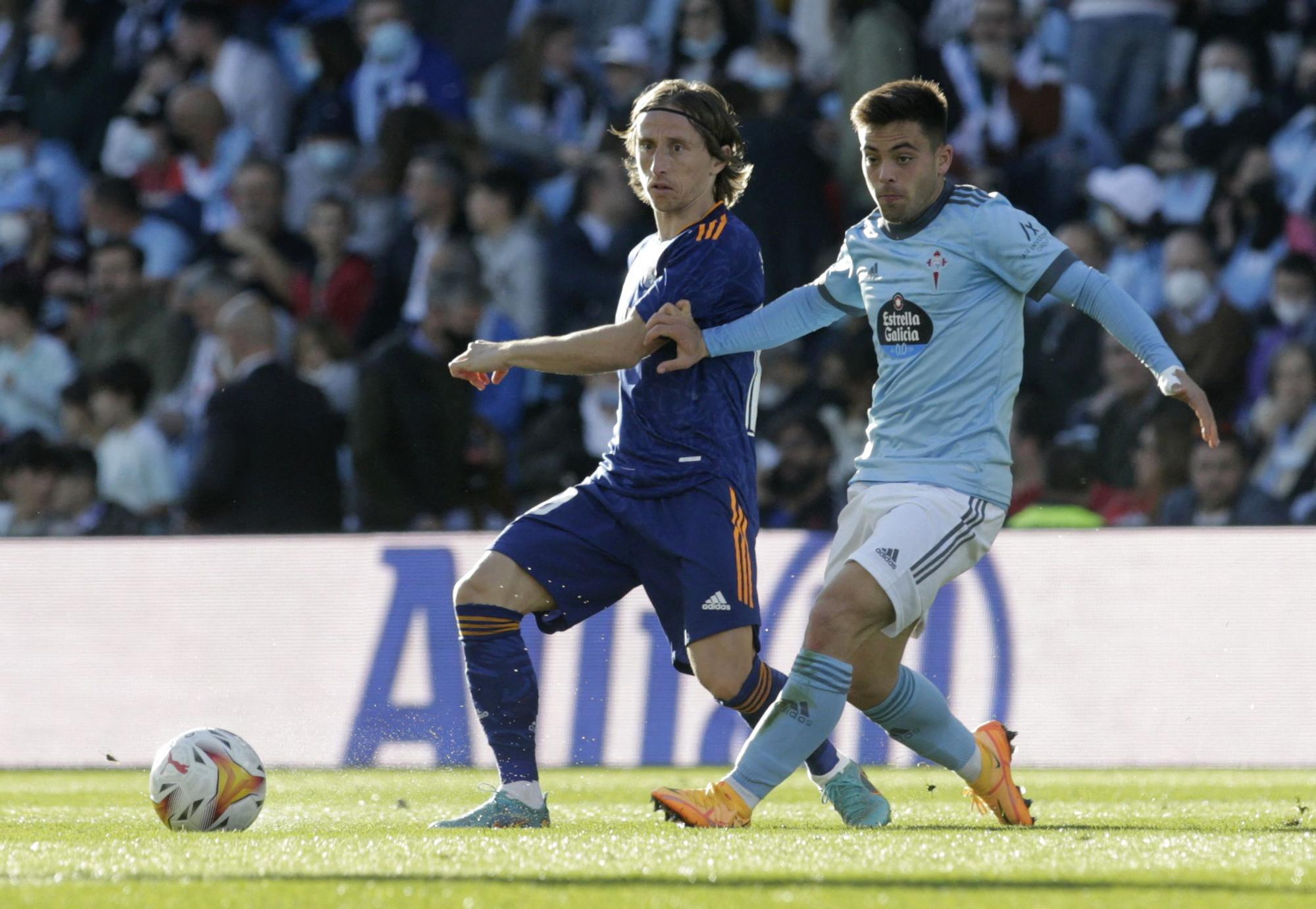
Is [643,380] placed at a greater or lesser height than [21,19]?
lesser

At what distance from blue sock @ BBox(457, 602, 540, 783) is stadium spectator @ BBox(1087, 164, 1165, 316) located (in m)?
6.37

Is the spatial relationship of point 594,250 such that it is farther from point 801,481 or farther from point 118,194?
point 118,194

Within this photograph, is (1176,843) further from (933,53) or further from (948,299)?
(933,53)

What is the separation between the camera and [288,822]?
5.84 meters

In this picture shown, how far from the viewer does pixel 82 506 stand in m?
11.7

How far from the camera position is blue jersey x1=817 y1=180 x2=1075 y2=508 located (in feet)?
16.8

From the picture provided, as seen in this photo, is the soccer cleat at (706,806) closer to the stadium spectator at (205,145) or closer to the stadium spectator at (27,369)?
the stadium spectator at (27,369)

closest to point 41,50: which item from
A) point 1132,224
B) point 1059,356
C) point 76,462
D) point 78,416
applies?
point 78,416

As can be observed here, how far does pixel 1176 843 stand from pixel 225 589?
18.4ft

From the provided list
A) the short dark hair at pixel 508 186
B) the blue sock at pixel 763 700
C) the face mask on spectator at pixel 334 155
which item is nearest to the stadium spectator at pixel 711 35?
the short dark hair at pixel 508 186

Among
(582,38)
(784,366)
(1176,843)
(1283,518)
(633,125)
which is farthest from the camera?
(582,38)

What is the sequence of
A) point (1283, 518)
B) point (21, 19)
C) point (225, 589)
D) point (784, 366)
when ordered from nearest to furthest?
point (225, 589)
point (1283, 518)
point (784, 366)
point (21, 19)

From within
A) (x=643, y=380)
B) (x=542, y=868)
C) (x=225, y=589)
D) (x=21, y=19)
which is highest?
(x=21, y=19)

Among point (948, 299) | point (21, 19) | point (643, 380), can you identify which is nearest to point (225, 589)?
point (643, 380)
